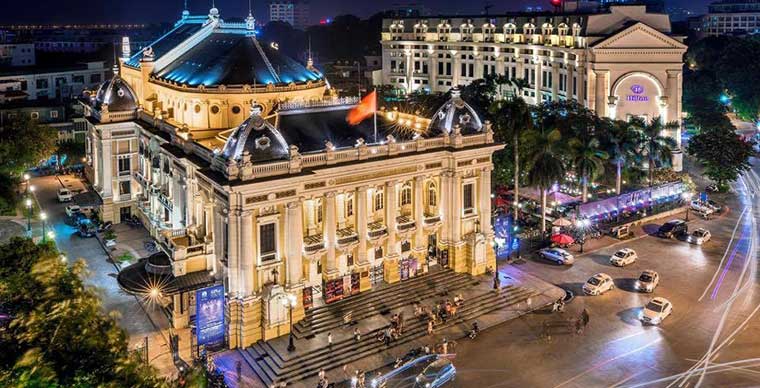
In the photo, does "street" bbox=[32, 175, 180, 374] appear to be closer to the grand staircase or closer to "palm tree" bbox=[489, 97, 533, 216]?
the grand staircase

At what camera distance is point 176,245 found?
4988cm

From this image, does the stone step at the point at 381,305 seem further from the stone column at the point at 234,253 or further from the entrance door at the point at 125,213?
the entrance door at the point at 125,213

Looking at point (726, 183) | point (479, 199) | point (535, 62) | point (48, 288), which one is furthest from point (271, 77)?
point (535, 62)

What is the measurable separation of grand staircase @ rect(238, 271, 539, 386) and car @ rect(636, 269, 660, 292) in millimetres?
8500

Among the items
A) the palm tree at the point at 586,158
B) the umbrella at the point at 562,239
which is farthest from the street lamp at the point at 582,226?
the palm tree at the point at 586,158

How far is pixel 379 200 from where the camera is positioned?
53875mm

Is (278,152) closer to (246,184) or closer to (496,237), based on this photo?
(246,184)

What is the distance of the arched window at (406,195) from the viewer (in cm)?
5503

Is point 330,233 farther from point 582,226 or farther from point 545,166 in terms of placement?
point 582,226

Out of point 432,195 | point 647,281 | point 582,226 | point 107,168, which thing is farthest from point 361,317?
point 107,168

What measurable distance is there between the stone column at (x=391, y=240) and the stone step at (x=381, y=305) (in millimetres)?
1402

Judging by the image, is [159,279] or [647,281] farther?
[647,281]

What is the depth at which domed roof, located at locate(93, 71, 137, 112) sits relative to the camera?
6944 centimetres

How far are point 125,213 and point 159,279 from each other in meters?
25.4
